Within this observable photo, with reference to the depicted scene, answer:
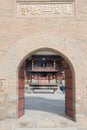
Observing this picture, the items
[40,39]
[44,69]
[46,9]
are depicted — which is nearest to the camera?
[40,39]

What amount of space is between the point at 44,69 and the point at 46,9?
23379 millimetres

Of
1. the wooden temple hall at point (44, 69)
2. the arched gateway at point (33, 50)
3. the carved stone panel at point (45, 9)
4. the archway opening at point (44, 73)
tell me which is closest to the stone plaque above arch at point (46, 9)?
the carved stone panel at point (45, 9)

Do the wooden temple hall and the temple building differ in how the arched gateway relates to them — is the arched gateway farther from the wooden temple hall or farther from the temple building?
the wooden temple hall

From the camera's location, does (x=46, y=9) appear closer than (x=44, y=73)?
Yes

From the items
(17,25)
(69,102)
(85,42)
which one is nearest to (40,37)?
(17,25)

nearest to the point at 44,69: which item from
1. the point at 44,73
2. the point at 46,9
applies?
the point at 44,73

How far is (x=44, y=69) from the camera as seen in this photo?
31.5 metres

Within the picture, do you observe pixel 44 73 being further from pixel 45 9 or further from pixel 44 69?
pixel 45 9

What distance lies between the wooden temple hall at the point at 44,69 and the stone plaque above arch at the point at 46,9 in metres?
21.8

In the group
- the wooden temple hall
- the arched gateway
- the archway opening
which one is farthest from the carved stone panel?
→ the wooden temple hall

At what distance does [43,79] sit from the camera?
102 feet

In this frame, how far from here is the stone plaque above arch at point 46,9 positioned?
8.21 meters

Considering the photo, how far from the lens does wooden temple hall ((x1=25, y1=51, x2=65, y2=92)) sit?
30.6 metres

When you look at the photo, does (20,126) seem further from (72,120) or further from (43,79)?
(43,79)
